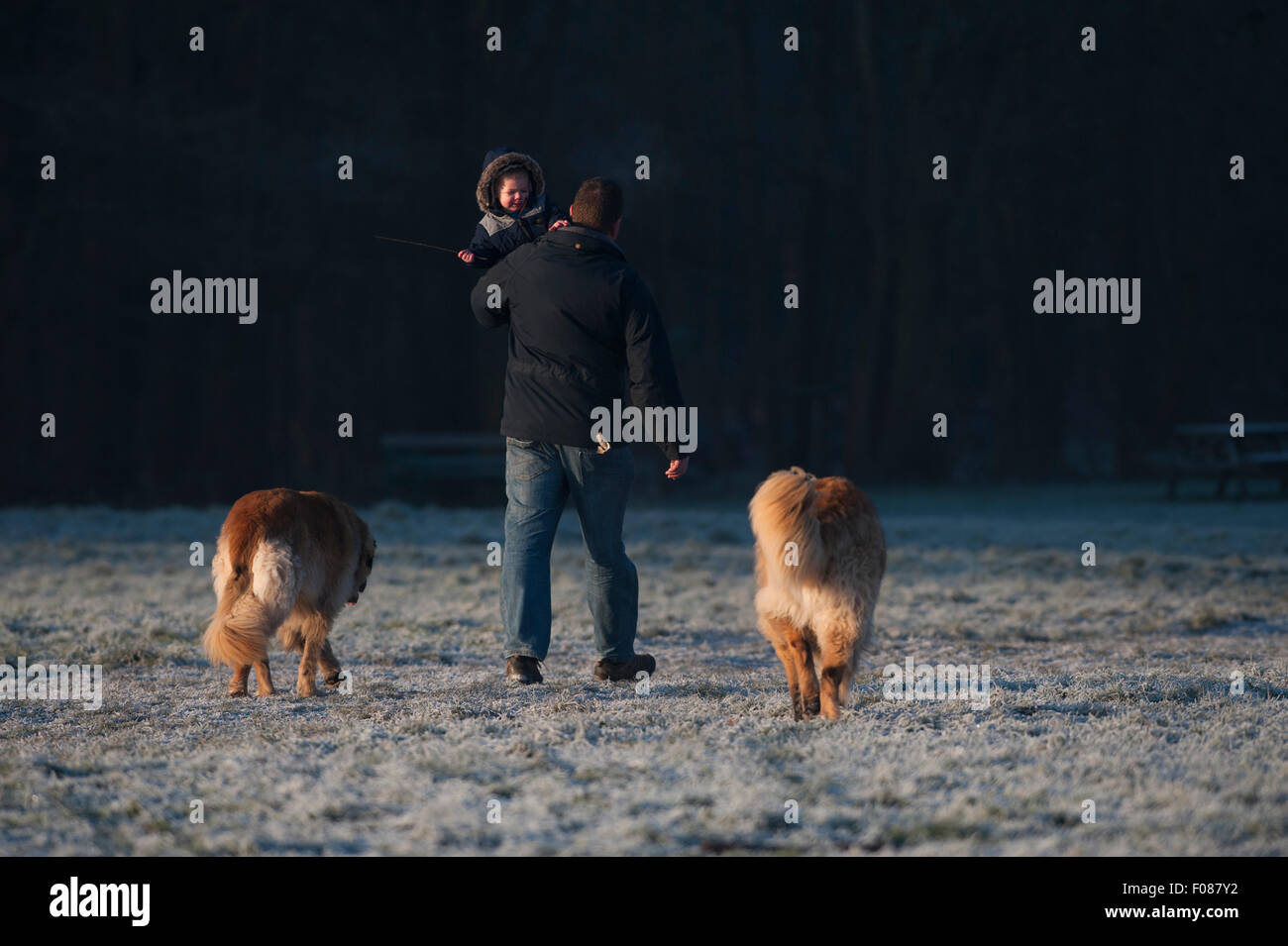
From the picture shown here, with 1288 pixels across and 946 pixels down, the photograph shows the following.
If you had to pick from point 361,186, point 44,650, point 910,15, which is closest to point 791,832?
point 44,650

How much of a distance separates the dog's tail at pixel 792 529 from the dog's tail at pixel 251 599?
73.5 inches

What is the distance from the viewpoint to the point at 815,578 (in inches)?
194

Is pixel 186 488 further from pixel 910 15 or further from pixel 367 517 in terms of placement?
pixel 910 15

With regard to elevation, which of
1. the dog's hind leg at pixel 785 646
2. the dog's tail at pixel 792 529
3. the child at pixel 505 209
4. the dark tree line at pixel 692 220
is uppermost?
the dark tree line at pixel 692 220

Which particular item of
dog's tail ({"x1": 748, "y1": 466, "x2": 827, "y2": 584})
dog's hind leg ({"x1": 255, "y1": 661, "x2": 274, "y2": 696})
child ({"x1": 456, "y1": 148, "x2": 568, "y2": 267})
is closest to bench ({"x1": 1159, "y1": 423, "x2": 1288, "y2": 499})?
child ({"x1": 456, "y1": 148, "x2": 568, "y2": 267})

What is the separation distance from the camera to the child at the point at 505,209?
5.86 meters

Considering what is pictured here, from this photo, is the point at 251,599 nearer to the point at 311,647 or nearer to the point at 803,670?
the point at 311,647

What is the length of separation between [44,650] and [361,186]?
11.6 metres

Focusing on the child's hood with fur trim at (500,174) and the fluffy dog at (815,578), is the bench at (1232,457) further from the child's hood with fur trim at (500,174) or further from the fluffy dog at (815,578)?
the fluffy dog at (815,578)

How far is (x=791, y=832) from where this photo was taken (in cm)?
354

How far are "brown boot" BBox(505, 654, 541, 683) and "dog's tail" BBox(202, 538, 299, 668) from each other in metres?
0.96

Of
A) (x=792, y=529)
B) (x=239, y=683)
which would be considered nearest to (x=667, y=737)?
(x=792, y=529)

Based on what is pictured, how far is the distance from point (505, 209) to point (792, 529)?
2.02 metres

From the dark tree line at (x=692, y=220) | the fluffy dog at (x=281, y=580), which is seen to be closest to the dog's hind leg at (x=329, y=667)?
the fluffy dog at (x=281, y=580)
